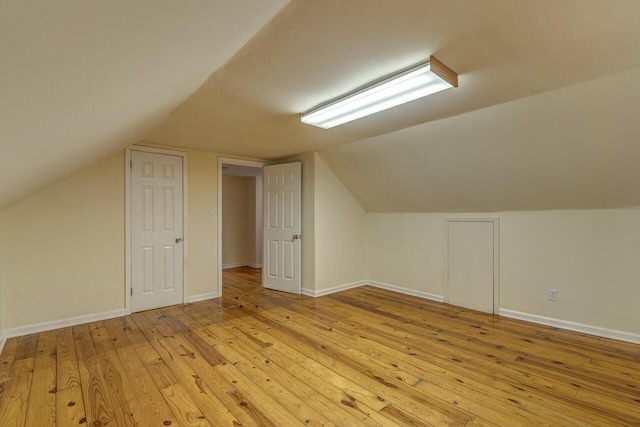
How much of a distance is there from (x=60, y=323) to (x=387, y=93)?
402cm

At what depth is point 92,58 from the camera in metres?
0.82

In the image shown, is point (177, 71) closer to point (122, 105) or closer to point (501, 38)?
point (122, 105)

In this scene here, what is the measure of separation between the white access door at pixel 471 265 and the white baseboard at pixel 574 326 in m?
0.24

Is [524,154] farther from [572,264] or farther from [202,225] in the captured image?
[202,225]

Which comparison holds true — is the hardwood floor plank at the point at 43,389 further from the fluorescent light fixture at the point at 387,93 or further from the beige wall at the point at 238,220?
the beige wall at the point at 238,220

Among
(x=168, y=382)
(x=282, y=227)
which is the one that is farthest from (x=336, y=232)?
(x=168, y=382)

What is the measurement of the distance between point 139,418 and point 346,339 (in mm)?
1767

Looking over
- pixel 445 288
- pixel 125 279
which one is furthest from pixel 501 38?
pixel 125 279

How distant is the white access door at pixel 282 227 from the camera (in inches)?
182

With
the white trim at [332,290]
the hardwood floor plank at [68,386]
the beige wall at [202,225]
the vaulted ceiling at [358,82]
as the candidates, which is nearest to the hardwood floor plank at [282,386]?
the hardwood floor plank at [68,386]

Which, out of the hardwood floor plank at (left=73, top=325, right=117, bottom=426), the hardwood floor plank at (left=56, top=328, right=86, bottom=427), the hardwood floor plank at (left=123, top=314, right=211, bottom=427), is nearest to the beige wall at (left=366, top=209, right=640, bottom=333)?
the hardwood floor plank at (left=123, top=314, right=211, bottom=427)

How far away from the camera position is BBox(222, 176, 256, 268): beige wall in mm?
7004

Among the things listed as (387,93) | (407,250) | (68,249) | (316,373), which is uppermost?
(387,93)

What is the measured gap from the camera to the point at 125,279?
369 centimetres
